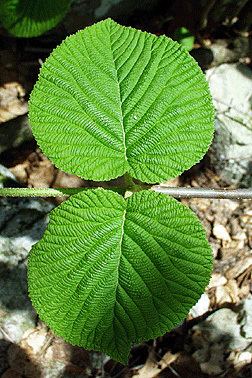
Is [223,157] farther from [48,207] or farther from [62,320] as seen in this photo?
[62,320]

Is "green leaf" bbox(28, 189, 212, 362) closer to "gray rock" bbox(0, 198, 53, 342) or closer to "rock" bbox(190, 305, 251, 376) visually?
"gray rock" bbox(0, 198, 53, 342)

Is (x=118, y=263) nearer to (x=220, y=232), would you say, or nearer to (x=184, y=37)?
(x=220, y=232)

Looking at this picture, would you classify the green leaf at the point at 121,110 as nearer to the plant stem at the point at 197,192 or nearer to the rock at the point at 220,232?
the plant stem at the point at 197,192

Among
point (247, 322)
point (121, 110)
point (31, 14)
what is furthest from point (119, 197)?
point (31, 14)

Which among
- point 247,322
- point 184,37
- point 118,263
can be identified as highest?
point 184,37

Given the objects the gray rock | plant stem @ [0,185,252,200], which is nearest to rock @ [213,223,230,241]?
the gray rock

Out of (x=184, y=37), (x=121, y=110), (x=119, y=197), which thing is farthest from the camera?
(x=184, y=37)
